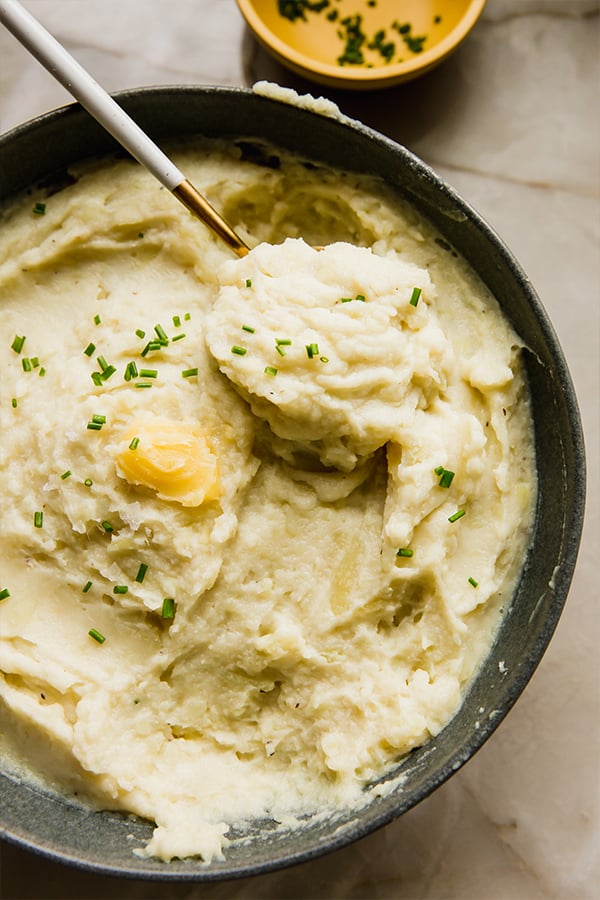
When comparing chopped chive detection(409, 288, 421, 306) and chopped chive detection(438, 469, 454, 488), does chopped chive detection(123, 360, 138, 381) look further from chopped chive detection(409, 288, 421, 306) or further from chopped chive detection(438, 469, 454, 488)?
chopped chive detection(438, 469, 454, 488)

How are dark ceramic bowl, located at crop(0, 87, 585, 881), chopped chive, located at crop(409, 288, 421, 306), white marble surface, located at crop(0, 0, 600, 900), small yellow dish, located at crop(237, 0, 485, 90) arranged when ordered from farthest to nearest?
1. small yellow dish, located at crop(237, 0, 485, 90)
2. white marble surface, located at crop(0, 0, 600, 900)
3. chopped chive, located at crop(409, 288, 421, 306)
4. dark ceramic bowl, located at crop(0, 87, 585, 881)

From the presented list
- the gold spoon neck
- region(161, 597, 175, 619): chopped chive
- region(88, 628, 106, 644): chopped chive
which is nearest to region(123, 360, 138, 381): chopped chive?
the gold spoon neck

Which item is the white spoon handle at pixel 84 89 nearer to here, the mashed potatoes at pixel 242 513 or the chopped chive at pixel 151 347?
the mashed potatoes at pixel 242 513

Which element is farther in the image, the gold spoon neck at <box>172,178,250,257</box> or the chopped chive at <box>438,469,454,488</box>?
the gold spoon neck at <box>172,178,250,257</box>

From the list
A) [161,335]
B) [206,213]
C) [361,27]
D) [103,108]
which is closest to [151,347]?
[161,335]

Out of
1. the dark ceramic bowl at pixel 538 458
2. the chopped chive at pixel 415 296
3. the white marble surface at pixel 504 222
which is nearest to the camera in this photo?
the dark ceramic bowl at pixel 538 458

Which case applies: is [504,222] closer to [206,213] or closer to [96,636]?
[206,213]

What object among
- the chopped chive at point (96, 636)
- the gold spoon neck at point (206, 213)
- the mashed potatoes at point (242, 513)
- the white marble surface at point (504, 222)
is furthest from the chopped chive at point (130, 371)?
the white marble surface at point (504, 222)
